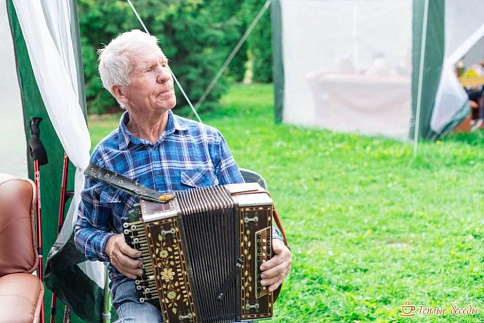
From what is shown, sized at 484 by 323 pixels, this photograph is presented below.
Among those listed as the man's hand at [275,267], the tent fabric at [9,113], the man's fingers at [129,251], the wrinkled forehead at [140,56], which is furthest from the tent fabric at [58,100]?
the man's hand at [275,267]

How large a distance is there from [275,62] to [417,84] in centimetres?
305

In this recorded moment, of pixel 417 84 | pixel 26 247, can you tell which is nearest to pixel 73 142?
pixel 26 247

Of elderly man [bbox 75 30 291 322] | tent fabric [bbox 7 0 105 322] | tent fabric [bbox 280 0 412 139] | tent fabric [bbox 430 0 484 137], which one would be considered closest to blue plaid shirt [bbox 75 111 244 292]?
elderly man [bbox 75 30 291 322]

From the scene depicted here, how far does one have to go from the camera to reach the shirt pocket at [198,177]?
10.0 feet

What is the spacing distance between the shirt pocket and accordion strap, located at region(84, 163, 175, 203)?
20cm

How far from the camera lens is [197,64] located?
13031 millimetres

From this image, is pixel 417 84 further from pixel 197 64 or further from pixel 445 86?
pixel 197 64

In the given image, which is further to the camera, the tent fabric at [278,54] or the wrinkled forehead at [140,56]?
the tent fabric at [278,54]

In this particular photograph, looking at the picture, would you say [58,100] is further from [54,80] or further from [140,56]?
[140,56]

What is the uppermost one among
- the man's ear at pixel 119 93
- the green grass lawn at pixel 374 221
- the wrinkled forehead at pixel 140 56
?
the wrinkled forehead at pixel 140 56

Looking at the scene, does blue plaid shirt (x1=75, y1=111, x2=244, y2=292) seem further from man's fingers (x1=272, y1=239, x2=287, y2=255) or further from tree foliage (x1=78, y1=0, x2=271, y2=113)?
tree foliage (x1=78, y1=0, x2=271, y2=113)

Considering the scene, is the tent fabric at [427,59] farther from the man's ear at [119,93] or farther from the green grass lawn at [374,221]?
the man's ear at [119,93]

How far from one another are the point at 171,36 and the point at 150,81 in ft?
33.1

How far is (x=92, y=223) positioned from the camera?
10.2ft
